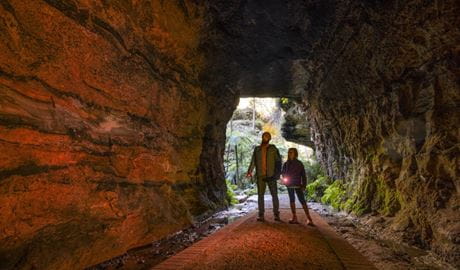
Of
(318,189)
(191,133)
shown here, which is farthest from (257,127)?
(191,133)

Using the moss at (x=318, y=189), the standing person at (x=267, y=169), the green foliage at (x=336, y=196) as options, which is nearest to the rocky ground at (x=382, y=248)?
the standing person at (x=267, y=169)

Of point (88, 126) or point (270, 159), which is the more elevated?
point (88, 126)

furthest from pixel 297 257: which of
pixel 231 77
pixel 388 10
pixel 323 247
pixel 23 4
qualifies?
pixel 231 77

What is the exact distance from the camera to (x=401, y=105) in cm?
679

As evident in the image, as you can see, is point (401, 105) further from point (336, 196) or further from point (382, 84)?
point (336, 196)

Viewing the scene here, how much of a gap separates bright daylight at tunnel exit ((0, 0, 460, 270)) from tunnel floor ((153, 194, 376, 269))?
1.8 inches

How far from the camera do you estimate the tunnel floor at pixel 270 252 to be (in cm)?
392

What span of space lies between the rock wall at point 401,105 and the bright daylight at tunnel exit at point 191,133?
34 millimetres

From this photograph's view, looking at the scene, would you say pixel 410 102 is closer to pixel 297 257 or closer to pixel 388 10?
pixel 388 10

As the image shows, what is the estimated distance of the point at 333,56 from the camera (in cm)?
999

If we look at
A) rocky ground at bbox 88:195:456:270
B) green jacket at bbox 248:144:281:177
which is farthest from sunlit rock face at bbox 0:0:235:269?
green jacket at bbox 248:144:281:177

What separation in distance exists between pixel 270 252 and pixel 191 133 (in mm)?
5973

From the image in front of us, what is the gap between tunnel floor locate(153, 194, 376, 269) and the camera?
392 centimetres

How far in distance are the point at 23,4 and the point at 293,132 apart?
20.1 metres
